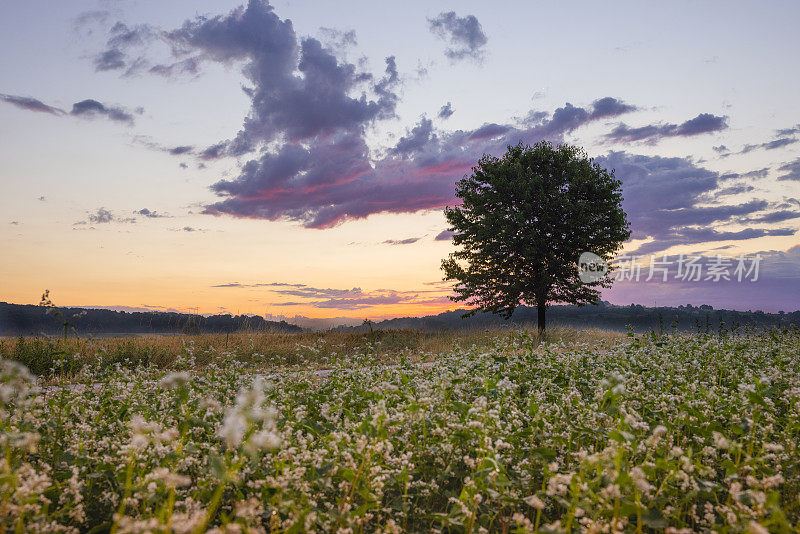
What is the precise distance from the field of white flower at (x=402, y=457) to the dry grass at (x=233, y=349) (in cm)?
388

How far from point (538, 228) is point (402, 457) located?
28.6 meters

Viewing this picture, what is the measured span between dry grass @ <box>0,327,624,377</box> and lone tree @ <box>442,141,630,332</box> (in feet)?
11.4

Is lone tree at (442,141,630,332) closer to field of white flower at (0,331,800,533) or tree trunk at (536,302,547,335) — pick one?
tree trunk at (536,302,547,335)

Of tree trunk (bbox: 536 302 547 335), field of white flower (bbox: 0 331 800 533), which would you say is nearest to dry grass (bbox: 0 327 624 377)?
tree trunk (bbox: 536 302 547 335)

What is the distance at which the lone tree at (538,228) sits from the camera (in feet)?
102

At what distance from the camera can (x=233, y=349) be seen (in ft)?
69.0

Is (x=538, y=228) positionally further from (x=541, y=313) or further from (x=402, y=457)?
(x=402, y=457)

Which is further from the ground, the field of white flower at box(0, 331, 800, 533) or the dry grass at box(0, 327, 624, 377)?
the field of white flower at box(0, 331, 800, 533)

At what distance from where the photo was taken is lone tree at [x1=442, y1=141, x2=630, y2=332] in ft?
102

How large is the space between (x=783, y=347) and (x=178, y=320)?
2602cm

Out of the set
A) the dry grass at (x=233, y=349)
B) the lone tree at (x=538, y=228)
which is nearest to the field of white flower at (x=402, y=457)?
the dry grass at (x=233, y=349)

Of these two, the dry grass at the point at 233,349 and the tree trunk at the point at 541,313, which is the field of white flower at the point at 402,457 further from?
the tree trunk at the point at 541,313

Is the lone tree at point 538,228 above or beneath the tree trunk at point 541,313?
above

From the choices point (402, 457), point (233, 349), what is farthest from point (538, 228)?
point (402, 457)
